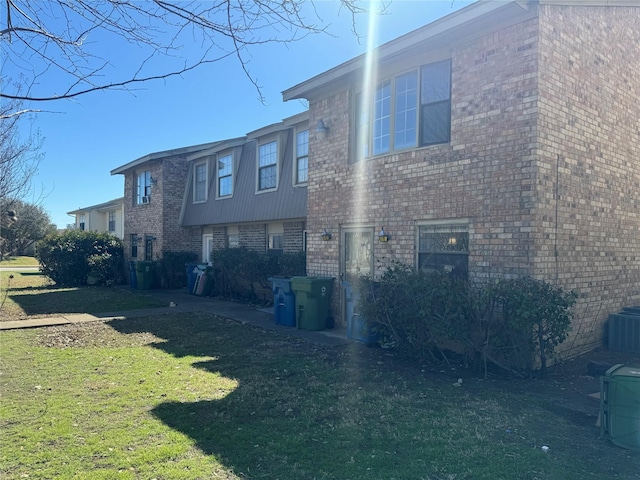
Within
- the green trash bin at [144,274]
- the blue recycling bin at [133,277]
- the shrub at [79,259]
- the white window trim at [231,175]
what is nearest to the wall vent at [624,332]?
the white window trim at [231,175]

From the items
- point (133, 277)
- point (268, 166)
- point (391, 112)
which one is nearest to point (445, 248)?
point (391, 112)

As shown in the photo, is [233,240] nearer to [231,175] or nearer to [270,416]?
[231,175]

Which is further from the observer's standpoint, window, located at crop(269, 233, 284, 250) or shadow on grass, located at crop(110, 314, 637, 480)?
window, located at crop(269, 233, 284, 250)

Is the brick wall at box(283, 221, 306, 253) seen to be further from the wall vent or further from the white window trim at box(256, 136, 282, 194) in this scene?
the wall vent

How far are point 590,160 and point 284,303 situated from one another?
6.68 meters

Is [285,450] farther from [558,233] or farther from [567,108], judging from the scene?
[567,108]

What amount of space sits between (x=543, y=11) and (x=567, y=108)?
4.90ft

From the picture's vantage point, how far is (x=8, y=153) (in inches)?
425

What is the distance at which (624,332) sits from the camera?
26.3 ft

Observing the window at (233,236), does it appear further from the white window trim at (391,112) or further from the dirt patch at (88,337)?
the white window trim at (391,112)

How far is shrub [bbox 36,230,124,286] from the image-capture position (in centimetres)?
1992

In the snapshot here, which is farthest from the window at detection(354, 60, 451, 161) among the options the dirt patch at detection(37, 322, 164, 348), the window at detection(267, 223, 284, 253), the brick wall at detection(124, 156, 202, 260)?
the brick wall at detection(124, 156, 202, 260)

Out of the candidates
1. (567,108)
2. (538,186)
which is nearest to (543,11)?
(567,108)

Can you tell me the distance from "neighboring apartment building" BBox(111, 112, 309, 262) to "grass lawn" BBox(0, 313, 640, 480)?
276 inches
